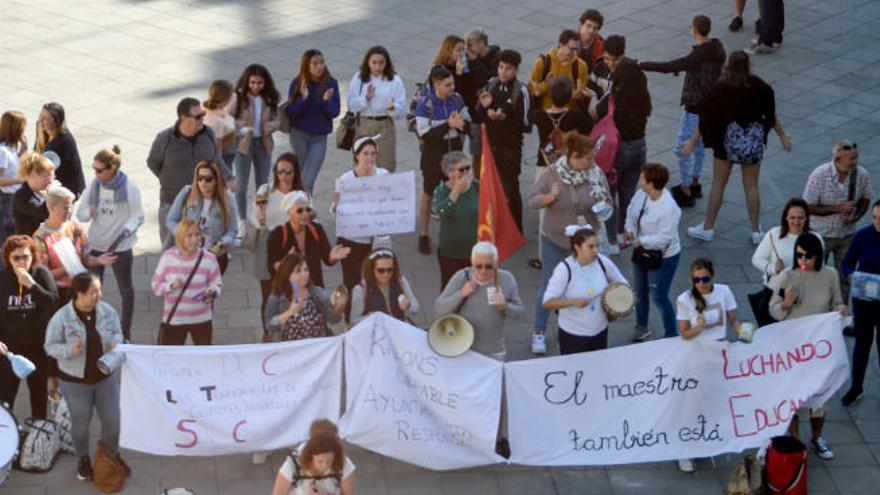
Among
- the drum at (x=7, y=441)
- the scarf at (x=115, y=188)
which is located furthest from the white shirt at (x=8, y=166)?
the drum at (x=7, y=441)

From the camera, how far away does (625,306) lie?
38.3 ft

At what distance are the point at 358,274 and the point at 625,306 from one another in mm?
2669

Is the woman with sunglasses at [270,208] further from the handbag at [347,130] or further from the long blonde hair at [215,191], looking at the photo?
the handbag at [347,130]

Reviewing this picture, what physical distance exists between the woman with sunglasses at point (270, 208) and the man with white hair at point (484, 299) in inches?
66.1

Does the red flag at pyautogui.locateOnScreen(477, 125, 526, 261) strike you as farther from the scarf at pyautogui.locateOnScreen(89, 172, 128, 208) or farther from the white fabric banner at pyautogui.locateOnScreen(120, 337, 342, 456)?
the scarf at pyautogui.locateOnScreen(89, 172, 128, 208)

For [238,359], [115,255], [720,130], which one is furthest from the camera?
[720,130]

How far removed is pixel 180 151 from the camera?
13602 millimetres

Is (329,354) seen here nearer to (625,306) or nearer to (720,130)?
(625,306)

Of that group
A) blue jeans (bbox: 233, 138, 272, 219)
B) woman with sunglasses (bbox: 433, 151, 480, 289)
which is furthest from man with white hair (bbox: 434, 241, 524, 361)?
blue jeans (bbox: 233, 138, 272, 219)

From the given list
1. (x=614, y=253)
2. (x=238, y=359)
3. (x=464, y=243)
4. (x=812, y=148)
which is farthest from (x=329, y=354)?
(x=812, y=148)

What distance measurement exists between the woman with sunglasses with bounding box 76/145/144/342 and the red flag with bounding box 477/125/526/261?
266 centimetres

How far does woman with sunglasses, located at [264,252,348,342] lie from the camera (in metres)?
11.5

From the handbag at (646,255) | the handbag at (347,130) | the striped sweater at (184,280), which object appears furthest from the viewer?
the handbag at (347,130)

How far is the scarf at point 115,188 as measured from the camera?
42.1 ft
